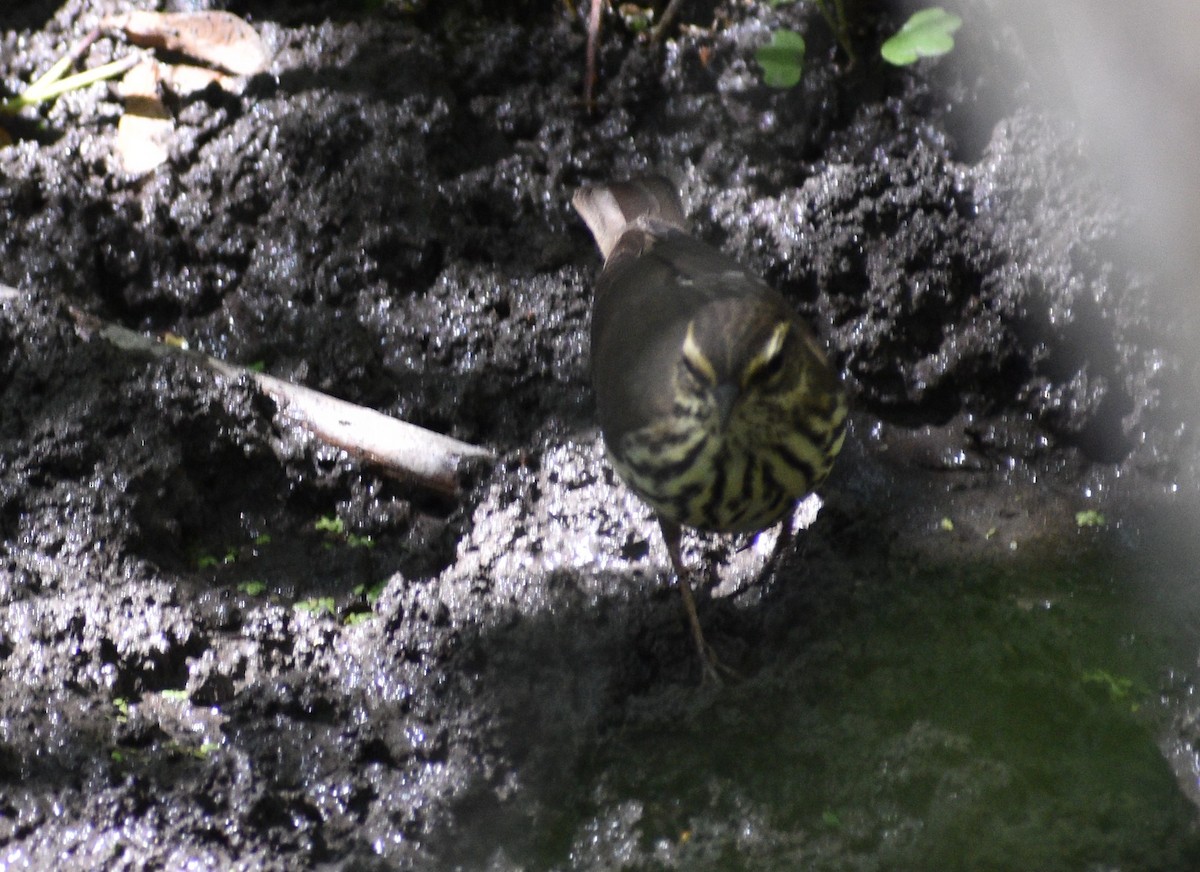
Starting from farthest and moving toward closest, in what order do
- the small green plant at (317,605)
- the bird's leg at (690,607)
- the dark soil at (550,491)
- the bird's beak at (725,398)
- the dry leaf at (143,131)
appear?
the dry leaf at (143,131), the small green plant at (317,605), the bird's leg at (690,607), the dark soil at (550,491), the bird's beak at (725,398)

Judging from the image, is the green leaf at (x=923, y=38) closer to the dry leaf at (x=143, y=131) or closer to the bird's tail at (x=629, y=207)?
the bird's tail at (x=629, y=207)

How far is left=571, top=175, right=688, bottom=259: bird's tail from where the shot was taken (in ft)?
Result: 12.8

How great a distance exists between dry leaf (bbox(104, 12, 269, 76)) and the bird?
2.07 m

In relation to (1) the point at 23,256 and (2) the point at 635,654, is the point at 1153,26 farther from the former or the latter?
(1) the point at 23,256

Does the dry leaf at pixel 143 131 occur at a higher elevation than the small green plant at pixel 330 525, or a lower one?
higher

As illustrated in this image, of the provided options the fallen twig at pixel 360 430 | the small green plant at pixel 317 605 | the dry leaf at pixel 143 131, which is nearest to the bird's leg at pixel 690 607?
the fallen twig at pixel 360 430

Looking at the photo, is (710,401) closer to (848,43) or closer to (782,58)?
(782,58)

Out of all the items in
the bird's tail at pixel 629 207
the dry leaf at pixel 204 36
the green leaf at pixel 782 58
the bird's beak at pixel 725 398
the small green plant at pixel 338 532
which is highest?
the dry leaf at pixel 204 36

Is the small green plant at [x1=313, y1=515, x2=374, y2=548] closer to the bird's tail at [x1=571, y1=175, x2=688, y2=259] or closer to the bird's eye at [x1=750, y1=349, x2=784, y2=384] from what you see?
the bird's tail at [x1=571, y1=175, x2=688, y2=259]

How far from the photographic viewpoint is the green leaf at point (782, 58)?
4160mm

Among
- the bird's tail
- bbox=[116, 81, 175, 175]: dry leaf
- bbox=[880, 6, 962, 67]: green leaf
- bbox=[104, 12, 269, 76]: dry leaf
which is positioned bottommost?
the bird's tail

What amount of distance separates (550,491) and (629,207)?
96 cm

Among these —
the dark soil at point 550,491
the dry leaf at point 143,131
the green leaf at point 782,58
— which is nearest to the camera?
the dark soil at point 550,491

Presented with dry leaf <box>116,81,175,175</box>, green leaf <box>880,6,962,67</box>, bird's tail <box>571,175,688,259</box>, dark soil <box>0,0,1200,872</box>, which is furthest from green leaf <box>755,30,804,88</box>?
dry leaf <box>116,81,175,175</box>
